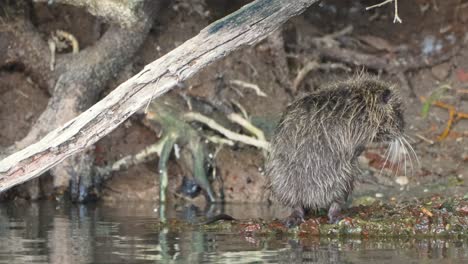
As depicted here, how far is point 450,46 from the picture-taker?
11.1 m

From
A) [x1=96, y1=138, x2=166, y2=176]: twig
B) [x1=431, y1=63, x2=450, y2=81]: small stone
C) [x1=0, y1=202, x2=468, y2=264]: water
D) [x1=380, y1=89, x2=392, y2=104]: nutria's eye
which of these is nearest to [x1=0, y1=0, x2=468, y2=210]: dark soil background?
[x1=431, y1=63, x2=450, y2=81]: small stone

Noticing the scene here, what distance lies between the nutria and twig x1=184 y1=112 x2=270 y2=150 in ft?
8.50

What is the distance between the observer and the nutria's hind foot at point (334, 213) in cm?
701

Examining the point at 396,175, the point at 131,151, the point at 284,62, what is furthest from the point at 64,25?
the point at 396,175

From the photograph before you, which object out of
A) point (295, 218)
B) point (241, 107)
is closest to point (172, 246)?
point (295, 218)

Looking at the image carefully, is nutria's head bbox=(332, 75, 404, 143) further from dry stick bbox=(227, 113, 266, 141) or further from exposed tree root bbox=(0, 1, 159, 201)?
exposed tree root bbox=(0, 1, 159, 201)

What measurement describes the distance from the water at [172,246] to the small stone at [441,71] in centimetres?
415

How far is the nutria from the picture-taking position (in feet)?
23.3

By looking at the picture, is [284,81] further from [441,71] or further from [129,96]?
[129,96]

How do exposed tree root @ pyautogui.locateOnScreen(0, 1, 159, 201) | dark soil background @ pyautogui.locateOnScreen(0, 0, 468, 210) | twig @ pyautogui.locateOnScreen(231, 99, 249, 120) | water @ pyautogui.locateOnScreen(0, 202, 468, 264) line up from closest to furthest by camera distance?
water @ pyautogui.locateOnScreen(0, 202, 468, 264) → exposed tree root @ pyautogui.locateOnScreen(0, 1, 159, 201) → dark soil background @ pyautogui.locateOnScreen(0, 0, 468, 210) → twig @ pyautogui.locateOnScreen(231, 99, 249, 120)

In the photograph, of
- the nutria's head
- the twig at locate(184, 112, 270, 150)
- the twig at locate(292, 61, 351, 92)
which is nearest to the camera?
the nutria's head

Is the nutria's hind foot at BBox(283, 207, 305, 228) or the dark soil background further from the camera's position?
the dark soil background

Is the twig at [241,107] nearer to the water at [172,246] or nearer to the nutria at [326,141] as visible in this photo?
the water at [172,246]

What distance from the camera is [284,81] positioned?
10547mm
